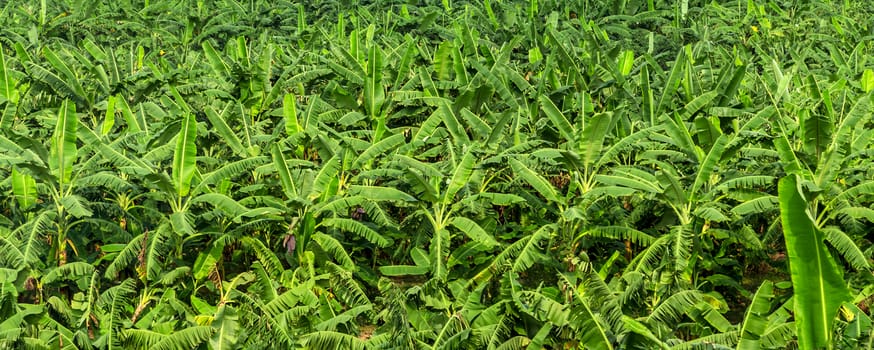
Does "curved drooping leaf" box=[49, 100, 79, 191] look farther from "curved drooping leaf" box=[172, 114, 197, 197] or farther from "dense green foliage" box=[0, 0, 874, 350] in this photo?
"curved drooping leaf" box=[172, 114, 197, 197]

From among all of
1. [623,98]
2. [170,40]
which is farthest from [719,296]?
[170,40]

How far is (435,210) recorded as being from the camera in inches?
283

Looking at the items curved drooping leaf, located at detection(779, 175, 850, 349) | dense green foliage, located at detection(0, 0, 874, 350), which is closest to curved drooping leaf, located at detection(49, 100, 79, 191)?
dense green foliage, located at detection(0, 0, 874, 350)

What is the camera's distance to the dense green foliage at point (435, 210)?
5.76 meters

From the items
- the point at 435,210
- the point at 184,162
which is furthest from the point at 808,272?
the point at 184,162

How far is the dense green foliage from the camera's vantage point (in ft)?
18.9

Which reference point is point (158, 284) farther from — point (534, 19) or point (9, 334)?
point (534, 19)

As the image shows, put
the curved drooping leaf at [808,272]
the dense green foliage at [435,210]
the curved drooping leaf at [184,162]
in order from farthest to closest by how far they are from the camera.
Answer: the curved drooping leaf at [184,162], the dense green foliage at [435,210], the curved drooping leaf at [808,272]

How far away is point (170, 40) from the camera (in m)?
13.6

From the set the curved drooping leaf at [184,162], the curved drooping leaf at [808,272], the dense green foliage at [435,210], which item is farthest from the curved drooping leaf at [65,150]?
the curved drooping leaf at [808,272]

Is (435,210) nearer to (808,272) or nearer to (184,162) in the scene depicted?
(184,162)

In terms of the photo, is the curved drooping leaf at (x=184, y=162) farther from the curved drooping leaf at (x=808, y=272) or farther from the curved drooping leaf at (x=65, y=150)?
the curved drooping leaf at (x=808, y=272)

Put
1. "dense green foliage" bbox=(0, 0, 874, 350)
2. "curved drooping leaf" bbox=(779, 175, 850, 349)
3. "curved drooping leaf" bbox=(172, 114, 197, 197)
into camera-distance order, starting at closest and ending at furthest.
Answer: "curved drooping leaf" bbox=(779, 175, 850, 349), "dense green foliage" bbox=(0, 0, 874, 350), "curved drooping leaf" bbox=(172, 114, 197, 197)

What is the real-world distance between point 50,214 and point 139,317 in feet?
3.03
